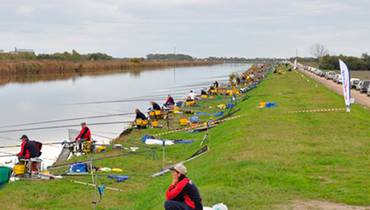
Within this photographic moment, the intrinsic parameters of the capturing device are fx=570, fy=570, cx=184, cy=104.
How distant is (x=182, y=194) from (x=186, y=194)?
0.20ft

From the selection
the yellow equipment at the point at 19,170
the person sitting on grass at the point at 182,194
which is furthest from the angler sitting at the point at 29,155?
the person sitting on grass at the point at 182,194

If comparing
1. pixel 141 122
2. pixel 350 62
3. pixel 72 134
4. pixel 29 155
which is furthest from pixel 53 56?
pixel 29 155

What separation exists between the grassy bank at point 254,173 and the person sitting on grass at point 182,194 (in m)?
2.21

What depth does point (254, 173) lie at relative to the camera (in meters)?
13.6

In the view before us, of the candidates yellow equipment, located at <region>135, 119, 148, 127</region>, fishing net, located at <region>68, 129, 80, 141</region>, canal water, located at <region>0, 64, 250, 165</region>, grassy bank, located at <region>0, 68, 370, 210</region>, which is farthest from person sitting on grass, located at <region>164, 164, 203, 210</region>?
yellow equipment, located at <region>135, 119, 148, 127</region>

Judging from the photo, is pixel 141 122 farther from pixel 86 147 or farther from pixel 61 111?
pixel 61 111

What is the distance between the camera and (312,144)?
17688 millimetres

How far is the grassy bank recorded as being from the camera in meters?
11.9

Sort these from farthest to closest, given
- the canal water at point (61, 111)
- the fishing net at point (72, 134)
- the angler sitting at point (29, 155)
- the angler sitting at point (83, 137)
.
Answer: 1. the canal water at point (61, 111)
2. the fishing net at point (72, 134)
3. the angler sitting at point (83, 137)
4. the angler sitting at point (29, 155)

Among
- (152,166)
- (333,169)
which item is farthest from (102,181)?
(333,169)

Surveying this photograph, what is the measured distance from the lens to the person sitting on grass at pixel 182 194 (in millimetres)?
8625

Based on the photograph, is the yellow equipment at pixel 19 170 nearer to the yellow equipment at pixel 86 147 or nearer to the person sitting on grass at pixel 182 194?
the yellow equipment at pixel 86 147

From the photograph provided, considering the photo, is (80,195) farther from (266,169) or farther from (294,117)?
(294,117)

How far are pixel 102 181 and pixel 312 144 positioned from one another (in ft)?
21.4
